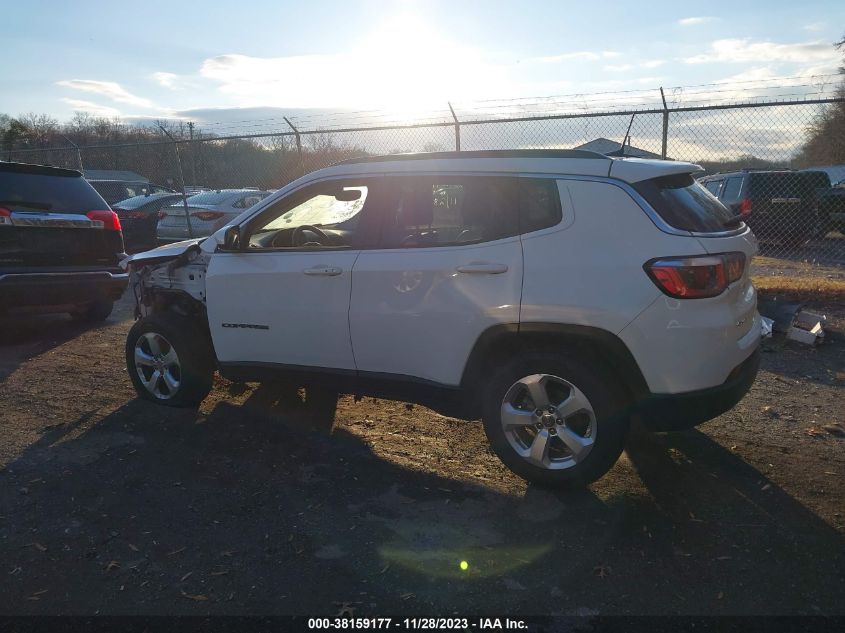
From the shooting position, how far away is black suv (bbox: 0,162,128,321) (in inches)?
251

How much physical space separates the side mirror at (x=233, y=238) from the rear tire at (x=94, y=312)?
413 cm

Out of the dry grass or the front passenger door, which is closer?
the front passenger door

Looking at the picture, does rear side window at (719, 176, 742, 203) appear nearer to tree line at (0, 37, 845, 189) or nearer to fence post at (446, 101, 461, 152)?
tree line at (0, 37, 845, 189)

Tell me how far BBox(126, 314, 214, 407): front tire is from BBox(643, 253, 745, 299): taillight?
3.23m

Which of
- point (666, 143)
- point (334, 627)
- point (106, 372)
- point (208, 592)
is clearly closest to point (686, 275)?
point (334, 627)

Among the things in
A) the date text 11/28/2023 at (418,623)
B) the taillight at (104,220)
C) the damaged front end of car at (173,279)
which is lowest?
the date text 11/28/2023 at (418,623)

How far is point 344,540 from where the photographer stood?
3.10 metres

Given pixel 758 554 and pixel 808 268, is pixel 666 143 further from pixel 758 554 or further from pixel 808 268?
pixel 758 554

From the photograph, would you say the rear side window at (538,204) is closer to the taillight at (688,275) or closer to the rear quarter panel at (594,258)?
the rear quarter panel at (594,258)

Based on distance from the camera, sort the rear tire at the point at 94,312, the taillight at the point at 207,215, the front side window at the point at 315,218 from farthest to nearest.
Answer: the taillight at the point at 207,215 → the rear tire at the point at 94,312 → the front side window at the point at 315,218

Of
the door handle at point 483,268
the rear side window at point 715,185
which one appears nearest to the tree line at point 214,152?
the rear side window at point 715,185

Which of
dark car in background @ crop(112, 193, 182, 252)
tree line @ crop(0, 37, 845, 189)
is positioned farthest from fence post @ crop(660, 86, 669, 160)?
dark car in background @ crop(112, 193, 182, 252)

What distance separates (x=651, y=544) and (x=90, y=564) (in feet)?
8.50

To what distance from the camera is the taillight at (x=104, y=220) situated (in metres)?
7.03
